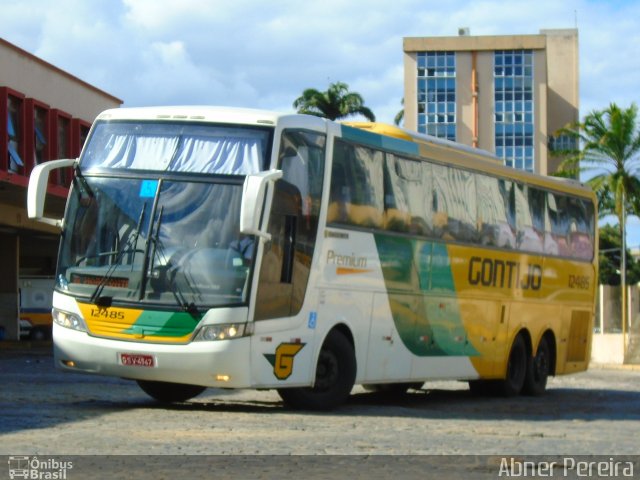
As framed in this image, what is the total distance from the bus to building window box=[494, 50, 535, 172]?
11521 cm

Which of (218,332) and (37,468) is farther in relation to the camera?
(218,332)

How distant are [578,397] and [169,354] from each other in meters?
9.94

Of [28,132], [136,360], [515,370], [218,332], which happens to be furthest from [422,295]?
[28,132]

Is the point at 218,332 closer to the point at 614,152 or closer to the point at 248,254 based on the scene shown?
the point at 248,254

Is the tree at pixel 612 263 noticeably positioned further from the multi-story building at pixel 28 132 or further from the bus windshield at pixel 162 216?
the bus windshield at pixel 162 216

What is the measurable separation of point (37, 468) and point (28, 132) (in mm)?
29507

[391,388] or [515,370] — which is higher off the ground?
[515,370]

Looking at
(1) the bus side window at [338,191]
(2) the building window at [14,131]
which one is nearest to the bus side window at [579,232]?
(1) the bus side window at [338,191]

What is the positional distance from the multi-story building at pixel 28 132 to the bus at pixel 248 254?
54.2ft

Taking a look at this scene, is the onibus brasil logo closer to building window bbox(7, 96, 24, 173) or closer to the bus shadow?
the bus shadow

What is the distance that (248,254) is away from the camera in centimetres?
1438

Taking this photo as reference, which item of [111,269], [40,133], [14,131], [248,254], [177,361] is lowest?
[177,361]

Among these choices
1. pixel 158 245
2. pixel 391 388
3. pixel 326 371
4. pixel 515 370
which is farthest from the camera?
pixel 515 370

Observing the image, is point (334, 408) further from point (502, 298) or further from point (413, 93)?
point (413, 93)
